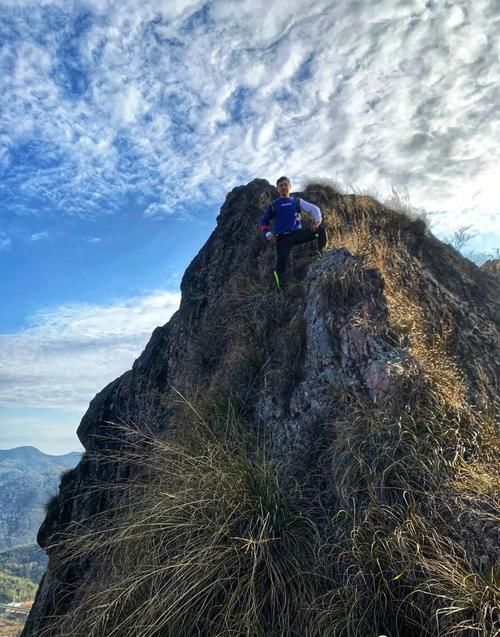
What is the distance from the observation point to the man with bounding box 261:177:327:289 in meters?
8.21

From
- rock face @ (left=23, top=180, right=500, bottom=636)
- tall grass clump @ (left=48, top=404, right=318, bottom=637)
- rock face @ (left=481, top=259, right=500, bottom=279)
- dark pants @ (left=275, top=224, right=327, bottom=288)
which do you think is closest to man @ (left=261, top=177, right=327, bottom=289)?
dark pants @ (left=275, top=224, right=327, bottom=288)

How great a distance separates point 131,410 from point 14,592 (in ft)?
737

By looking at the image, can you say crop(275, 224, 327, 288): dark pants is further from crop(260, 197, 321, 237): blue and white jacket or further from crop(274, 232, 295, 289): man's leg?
crop(260, 197, 321, 237): blue and white jacket

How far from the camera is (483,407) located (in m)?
4.91

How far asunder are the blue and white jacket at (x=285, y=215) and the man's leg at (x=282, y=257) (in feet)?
0.68

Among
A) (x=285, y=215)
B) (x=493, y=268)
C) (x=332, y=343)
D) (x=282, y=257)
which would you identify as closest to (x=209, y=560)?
(x=332, y=343)

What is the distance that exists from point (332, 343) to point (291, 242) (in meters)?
2.90

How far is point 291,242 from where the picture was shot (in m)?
8.28

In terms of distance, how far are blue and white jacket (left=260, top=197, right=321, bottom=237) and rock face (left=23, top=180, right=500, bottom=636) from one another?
55 cm

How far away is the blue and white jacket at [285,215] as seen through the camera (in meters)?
8.54

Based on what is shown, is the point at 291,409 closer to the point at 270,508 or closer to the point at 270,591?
the point at 270,508

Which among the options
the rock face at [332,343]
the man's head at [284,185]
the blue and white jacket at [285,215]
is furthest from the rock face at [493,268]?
the man's head at [284,185]

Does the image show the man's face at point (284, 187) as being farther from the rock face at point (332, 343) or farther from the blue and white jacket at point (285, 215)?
the rock face at point (332, 343)

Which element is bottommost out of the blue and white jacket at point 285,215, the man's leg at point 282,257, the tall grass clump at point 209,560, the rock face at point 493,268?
the tall grass clump at point 209,560
